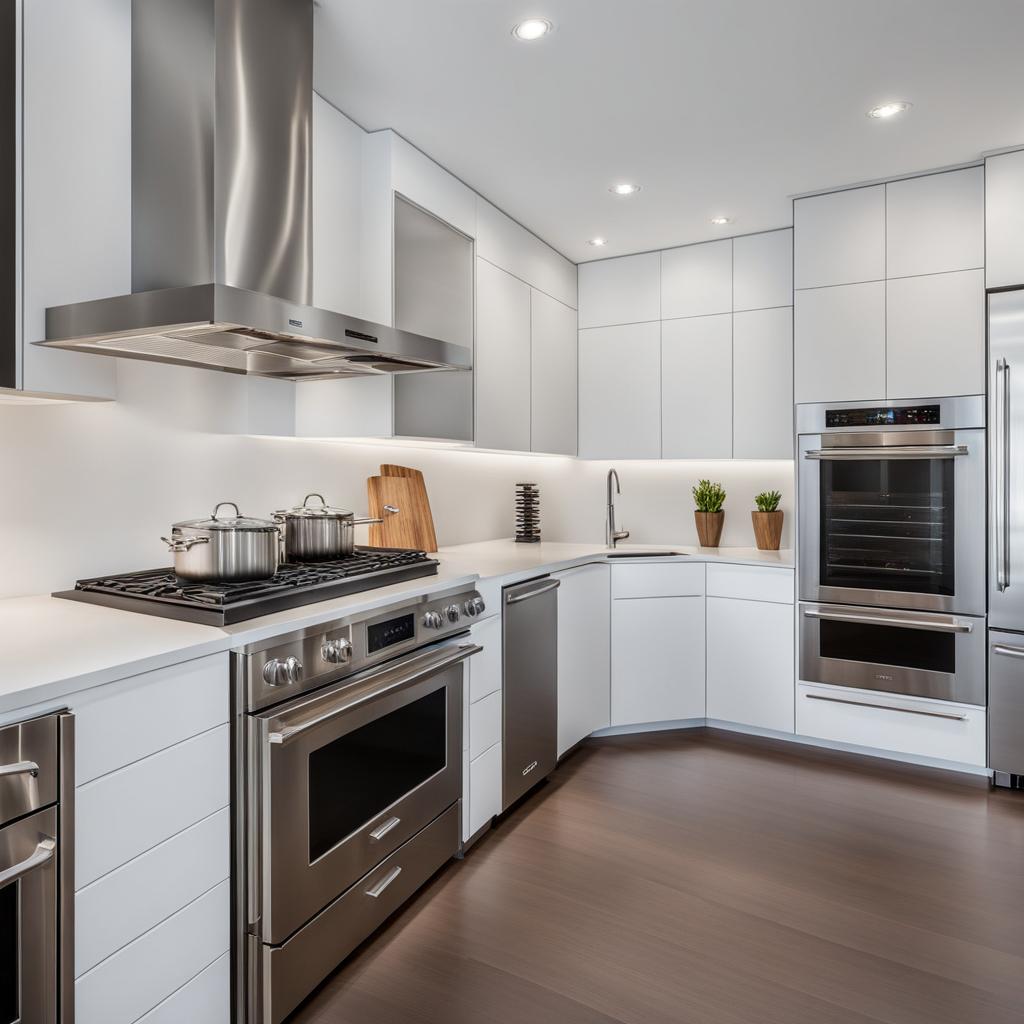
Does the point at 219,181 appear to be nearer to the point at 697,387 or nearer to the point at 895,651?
the point at 697,387

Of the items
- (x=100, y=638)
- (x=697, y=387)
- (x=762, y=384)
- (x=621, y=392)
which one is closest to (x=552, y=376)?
(x=621, y=392)

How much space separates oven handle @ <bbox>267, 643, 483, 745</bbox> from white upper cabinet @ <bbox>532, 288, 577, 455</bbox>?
62.5 inches

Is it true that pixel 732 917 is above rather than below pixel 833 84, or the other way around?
below

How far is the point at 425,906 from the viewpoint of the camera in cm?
203

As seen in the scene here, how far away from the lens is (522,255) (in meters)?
3.47

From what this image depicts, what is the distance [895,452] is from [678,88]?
1.72 meters

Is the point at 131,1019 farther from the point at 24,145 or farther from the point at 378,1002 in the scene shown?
the point at 24,145

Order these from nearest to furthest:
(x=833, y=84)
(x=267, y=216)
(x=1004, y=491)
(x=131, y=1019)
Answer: (x=131, y=1019)
(x=267, y=216)
(x=833, y=84)
(x=1004, y=491)

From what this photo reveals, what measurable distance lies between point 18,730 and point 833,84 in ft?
9.06

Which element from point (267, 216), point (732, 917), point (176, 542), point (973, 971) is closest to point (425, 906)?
point (732, 917)

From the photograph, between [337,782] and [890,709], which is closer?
[337,782]

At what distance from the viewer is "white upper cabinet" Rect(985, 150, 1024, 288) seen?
2750 mm

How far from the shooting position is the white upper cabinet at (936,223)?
289cm

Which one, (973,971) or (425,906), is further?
(425,906)
